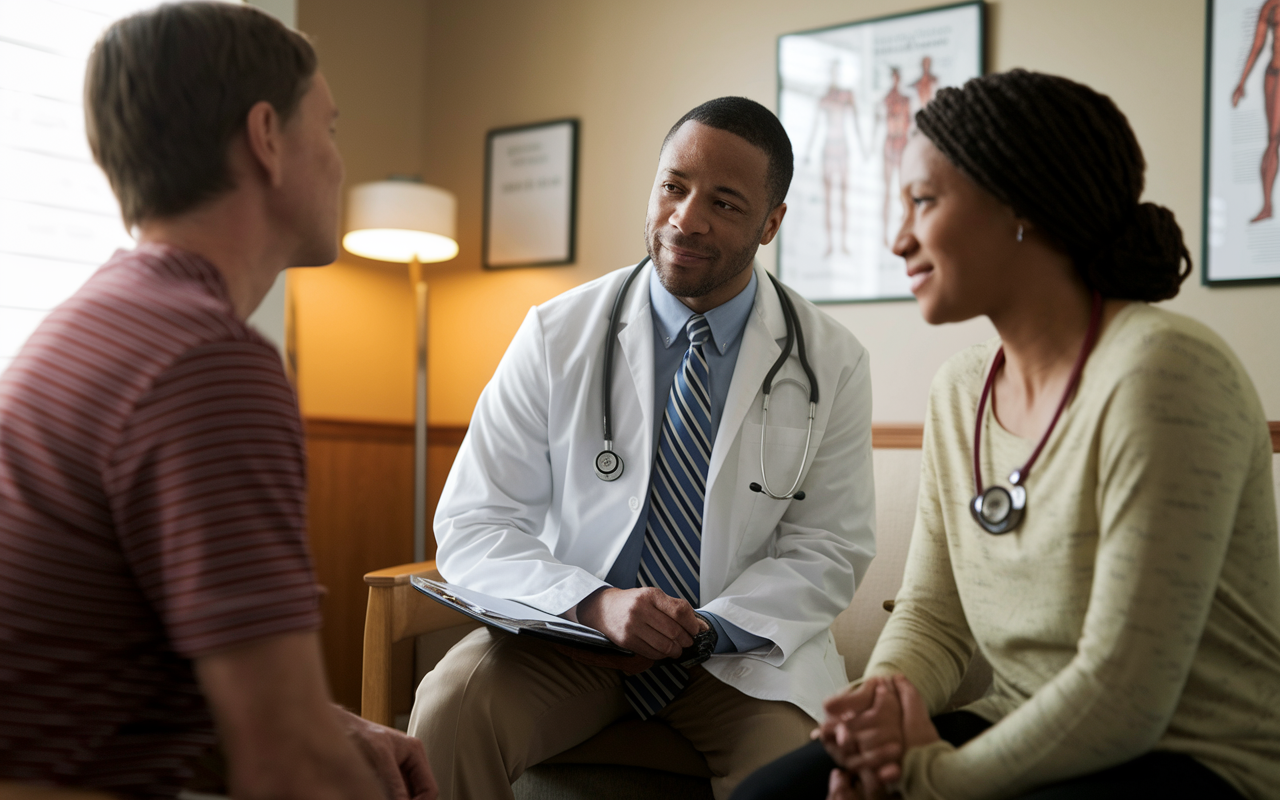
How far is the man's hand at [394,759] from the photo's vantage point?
1.06m

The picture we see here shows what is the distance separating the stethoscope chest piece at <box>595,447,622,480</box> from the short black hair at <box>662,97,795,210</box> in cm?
63

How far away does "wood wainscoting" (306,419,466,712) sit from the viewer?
3.29 metres

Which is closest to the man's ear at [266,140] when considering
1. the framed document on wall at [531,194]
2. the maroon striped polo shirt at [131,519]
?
the maroon striped polo shirt at [131,519]

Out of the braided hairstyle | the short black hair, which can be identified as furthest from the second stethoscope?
the braided hairstyle

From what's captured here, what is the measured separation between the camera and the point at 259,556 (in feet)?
2.24

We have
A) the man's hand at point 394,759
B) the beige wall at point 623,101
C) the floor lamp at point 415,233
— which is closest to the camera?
the man's hand at point 394,759

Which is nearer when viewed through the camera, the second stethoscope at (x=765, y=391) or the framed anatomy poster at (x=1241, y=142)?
the second stethoscope at (x=765, y=391)

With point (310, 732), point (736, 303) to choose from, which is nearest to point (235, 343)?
point (310, 732)

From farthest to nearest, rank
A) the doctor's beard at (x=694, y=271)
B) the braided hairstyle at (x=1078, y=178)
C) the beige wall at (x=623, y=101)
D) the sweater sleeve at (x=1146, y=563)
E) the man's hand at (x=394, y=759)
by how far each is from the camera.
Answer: the beige wall at (x=623, y=101) → the doctor's beard at (x=694, y=271) → the man's hand at (x=394, y=759) → the braided hairstyle at (x=1078, y=178) → the sweater sleeve at (x=1146, y=563)

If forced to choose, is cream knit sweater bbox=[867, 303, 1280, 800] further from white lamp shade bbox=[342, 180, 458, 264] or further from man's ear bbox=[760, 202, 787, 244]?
white lamp shade bbox=[342, 180, 458, 264]

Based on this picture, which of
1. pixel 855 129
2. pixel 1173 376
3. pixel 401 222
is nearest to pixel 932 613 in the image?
pixel 1173 376

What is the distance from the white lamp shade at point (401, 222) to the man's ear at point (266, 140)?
223 centimetres

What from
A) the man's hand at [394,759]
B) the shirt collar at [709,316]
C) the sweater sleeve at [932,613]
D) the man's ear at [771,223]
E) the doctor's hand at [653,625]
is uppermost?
the man's ear at [771,223]

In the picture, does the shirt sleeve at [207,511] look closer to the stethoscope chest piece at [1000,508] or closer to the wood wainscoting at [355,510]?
the stethoscope chest piece at [1000,508]
